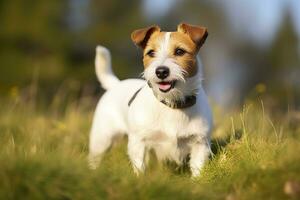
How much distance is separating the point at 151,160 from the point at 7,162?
2.22 metres

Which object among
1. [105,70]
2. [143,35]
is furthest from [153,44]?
[105,70]

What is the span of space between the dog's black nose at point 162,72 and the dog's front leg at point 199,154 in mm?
774

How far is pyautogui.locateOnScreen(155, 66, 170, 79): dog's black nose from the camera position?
17.5ft

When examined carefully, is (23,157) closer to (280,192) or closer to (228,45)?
(280,192)

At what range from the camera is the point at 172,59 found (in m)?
5.53

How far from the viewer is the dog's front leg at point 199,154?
5.75 m

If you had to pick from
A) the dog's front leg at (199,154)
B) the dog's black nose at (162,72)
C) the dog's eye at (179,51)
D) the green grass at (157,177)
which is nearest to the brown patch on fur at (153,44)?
the dog's eye at (179,51)

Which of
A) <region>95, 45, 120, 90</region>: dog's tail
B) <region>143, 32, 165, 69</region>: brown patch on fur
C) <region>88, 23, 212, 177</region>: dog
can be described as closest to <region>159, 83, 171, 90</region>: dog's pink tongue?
<region>88, 23, 212, 177</region>: dog

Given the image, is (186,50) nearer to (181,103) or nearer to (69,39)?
(181,103)

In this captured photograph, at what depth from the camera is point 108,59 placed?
7.65m

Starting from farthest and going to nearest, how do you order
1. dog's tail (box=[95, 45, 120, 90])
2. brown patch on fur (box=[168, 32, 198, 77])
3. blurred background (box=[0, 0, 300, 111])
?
blurred background (box=[0, 0, 300, 111])
dog's tail (box=[95, 45, 120, 90])
brown patch on fur (box=[168, 32, 198, 77])

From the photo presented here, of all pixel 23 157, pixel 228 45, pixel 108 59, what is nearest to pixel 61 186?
pixel 23 157

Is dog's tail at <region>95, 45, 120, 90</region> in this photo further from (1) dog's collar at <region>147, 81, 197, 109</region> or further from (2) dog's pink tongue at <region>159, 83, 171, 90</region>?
(2) dog's pink tongue at <region>159, 83, 171, 90</region>

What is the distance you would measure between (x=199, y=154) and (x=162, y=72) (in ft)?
3.01
